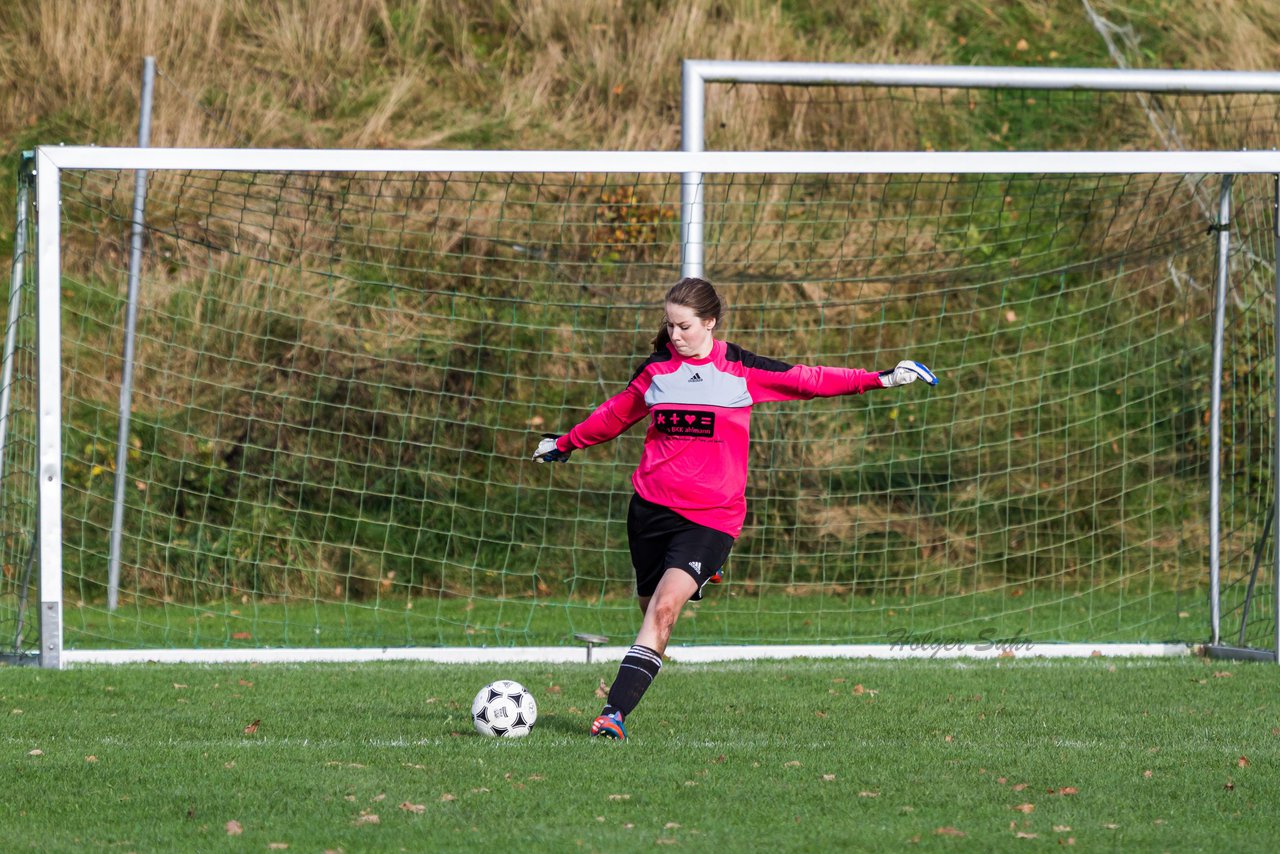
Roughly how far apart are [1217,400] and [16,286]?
264 inches

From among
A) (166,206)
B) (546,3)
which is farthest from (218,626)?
(546,3)

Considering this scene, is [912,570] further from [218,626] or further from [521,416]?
[218,626]

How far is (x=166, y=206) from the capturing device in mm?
12062

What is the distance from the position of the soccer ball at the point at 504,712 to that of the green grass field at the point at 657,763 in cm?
7

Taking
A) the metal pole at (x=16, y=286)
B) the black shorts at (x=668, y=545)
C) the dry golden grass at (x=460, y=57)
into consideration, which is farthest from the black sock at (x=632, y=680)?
the dry golden grass at (x=460, y=57)

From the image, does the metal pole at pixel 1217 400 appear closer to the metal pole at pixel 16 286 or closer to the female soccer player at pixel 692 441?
the female soccer player at pixel 692 441

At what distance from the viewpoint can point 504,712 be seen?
5.59 meters

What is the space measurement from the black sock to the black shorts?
32 cm

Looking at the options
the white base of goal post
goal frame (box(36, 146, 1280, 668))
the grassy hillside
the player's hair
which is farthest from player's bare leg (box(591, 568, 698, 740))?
the grassy hillside

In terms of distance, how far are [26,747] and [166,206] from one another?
24.6 ft

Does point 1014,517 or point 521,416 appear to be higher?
point 521,416

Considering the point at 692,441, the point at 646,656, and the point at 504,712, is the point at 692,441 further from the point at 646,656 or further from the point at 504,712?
the point at 504,712

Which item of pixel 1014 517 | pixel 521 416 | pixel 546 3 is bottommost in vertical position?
pixel 1014 517

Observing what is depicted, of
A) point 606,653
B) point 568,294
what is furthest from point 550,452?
point 568,294
